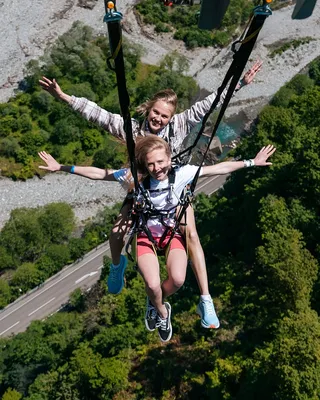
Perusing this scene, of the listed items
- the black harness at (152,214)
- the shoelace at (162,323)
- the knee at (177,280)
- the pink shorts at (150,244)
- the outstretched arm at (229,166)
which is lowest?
the shoelace at (162,323)

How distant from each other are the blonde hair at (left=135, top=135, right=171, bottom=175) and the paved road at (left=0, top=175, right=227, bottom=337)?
73.9 ft

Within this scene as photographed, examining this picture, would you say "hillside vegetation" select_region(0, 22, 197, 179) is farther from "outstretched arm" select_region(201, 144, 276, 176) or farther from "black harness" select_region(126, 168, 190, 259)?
"black harness" select_region(126, 168, 190, 259)

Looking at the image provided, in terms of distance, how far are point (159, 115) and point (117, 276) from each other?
7.68 ft

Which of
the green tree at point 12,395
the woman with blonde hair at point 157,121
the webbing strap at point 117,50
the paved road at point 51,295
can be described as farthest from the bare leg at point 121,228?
the paved road at point 51,295

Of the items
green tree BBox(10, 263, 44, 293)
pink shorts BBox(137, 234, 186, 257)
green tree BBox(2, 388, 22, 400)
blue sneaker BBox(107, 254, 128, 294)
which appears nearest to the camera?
pink shorts BBox(137, 234, 186, 257)

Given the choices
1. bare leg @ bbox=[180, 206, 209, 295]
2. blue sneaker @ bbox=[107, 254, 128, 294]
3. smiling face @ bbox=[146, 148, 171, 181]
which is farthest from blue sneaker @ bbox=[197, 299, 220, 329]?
smiling face @ bbox=[146, 148, 171, 181]

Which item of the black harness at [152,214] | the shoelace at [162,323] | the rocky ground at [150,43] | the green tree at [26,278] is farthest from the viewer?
the rocky ground at [150,43]

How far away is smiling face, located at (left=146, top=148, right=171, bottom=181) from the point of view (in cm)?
620

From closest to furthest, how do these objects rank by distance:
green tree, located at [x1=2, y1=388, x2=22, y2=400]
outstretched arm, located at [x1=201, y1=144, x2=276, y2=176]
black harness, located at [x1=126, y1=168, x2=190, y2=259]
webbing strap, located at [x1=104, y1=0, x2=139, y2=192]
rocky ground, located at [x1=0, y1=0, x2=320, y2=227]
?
webbing strap, located at [x1=104, y1=0, x2=139, y2=192] → black harness, located at [x1=126, y1=168, x2=190, y2=259] → outstretched arm, located at [x1=201, y1=144, x2=276, y2=176] → green tree, located at [x1=2, y1=388, x2=22, y2=400] → rocky ground, located at [x1=0, y1=0, x2=320, y2=227]

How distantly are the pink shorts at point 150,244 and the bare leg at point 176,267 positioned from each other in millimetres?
73

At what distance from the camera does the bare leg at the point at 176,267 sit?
261 inches

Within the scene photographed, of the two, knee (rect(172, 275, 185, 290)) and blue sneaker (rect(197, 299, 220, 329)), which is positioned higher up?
knee (rect(172, 275, 185, 290))

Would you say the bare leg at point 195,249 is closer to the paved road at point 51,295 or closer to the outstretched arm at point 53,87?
the outstretched arm at point 53,87

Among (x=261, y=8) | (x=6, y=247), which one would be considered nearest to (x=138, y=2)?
(x=6, y=247)
